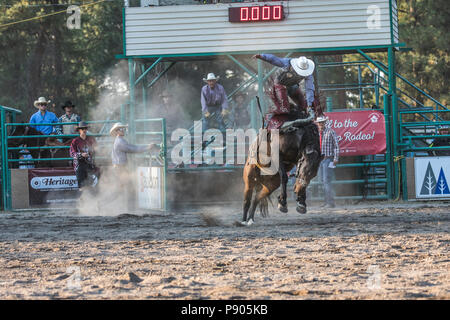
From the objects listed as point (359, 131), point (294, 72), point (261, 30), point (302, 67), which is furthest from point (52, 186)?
point (302, 67)

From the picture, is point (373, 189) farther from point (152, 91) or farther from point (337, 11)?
point (152, 91)

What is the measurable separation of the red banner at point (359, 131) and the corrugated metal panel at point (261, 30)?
2167 millimetres

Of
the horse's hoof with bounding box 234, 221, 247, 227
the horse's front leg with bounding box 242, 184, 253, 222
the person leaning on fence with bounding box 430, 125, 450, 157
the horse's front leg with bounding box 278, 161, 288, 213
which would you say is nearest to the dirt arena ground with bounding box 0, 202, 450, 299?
the horse's hoof with bounding box 234, 221, 247, 227

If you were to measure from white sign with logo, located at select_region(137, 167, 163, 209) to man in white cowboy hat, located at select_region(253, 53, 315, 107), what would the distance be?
4910mm

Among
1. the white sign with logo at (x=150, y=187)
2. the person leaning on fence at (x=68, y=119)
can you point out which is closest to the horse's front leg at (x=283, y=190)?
the white sign with logo at (x=150, y=187)

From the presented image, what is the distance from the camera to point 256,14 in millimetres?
17328

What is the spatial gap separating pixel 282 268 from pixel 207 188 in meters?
9.50

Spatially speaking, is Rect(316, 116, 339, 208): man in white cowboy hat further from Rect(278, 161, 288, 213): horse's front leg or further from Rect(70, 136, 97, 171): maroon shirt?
Rect(70, 136, 97, 171): maroon shirt

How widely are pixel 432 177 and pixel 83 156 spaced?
754cm

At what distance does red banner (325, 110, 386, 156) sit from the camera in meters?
16.0

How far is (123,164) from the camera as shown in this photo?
14.7m

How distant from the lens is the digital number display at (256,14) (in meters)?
17.2

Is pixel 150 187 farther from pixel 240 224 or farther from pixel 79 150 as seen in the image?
pixel 240 224
